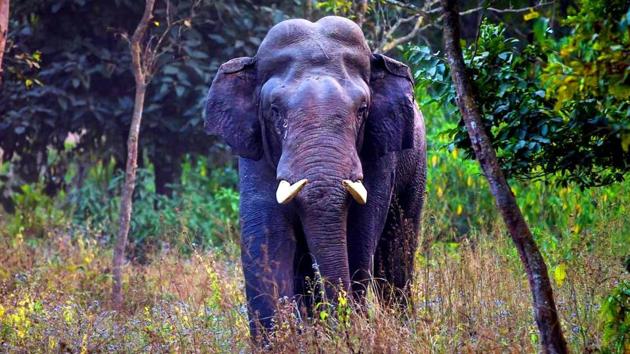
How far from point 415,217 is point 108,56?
672 cm

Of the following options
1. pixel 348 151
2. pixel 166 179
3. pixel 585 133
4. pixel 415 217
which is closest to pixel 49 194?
pixel 166 179

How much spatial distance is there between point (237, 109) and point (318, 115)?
0.98 m

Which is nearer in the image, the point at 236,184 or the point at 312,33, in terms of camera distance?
the point at 312,33

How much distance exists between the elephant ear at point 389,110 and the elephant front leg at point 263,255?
1066 millimetres

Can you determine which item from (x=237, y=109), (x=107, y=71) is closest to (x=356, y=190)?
(x=237, y=109)

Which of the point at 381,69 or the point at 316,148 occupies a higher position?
the point at 381,69

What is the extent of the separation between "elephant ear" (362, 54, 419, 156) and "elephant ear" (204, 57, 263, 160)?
901 mm

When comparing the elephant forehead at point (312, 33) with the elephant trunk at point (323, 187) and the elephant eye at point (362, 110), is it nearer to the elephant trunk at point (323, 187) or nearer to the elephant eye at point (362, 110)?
the elephant eye at point (362, 110)

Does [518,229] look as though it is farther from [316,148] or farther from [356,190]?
[316,148]

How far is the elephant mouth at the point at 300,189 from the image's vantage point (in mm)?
8180

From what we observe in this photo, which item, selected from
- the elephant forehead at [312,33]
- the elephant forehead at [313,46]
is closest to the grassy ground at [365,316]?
the elephant forehead at [313,46]

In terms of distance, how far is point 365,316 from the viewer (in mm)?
7719

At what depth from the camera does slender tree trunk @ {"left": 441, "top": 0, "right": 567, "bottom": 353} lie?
6.23 m

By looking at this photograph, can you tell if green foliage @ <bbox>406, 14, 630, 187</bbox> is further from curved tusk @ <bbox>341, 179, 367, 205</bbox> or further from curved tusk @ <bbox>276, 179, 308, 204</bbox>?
curved tusk @ <bbox>276, 179, 308, 204</bbox>
